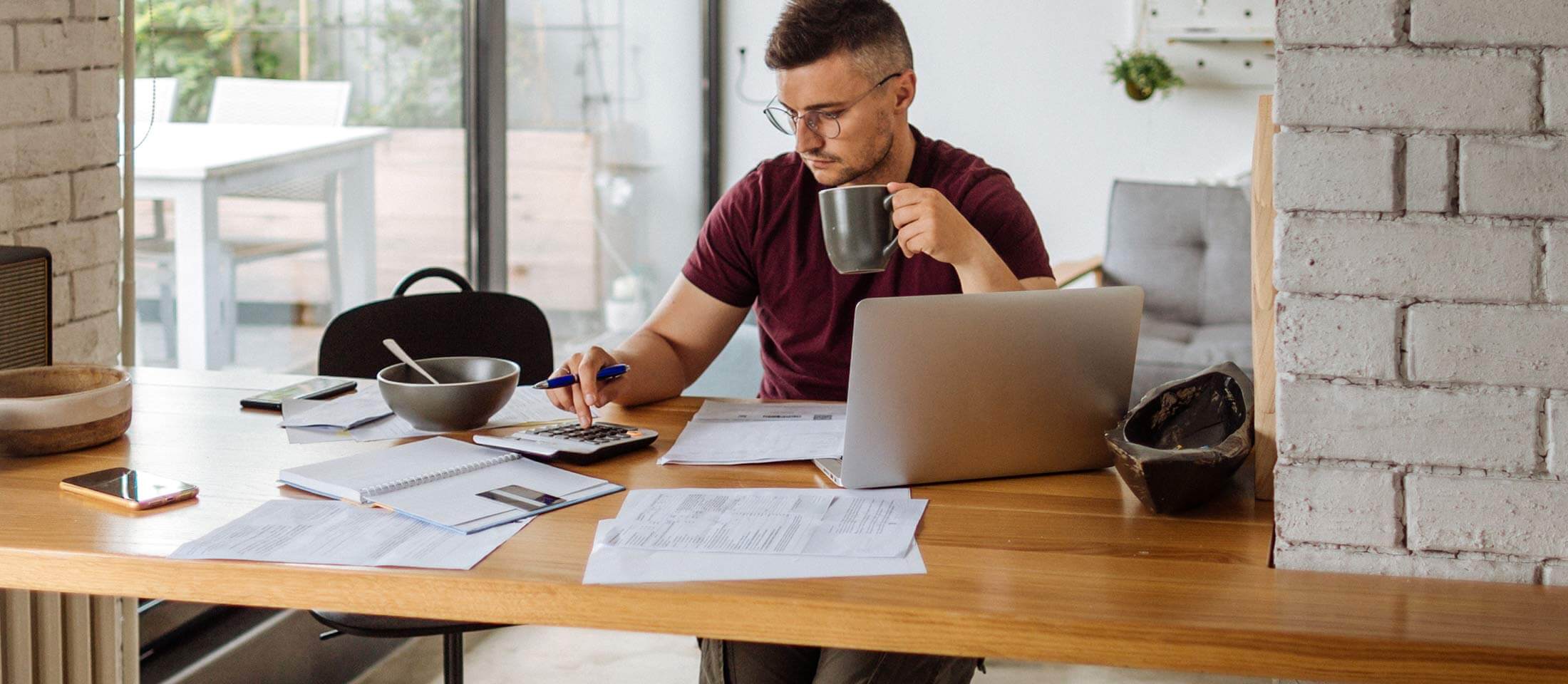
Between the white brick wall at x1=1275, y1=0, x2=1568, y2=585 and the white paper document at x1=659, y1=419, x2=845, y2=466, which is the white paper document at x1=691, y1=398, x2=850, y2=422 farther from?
the white brick wall at x1=1275, y1=0, x2=1568, y2=585

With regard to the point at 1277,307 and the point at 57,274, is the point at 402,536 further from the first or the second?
the point at 57,274

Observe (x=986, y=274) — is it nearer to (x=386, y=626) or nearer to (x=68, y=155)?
(x=386, y=626)

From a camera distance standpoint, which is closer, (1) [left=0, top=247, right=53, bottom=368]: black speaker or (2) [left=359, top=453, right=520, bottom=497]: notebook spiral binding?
(2) [left=359, top=453, right=520, bottom=497]: notebook spiral binding

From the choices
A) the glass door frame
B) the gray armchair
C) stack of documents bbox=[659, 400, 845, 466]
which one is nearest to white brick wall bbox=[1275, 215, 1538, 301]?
stack of documents bbox=[659, 400, 845, 466]

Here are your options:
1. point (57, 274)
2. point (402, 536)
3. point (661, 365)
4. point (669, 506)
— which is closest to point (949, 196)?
point (661, 365)

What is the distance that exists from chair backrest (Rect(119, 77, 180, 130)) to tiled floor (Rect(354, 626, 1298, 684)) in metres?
1.07

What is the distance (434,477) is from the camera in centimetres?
127

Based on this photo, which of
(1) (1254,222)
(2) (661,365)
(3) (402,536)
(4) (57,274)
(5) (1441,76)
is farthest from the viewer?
(4) (57,274)

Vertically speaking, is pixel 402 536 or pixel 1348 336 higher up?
pixel 1348 336

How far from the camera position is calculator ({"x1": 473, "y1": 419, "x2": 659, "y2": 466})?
1360 millimetres

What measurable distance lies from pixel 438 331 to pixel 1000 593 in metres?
1.23

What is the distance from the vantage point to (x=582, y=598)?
3.28ft

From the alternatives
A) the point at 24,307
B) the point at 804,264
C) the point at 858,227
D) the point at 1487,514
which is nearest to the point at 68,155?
the point at 24,307

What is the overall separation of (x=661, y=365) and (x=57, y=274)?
887 mm
